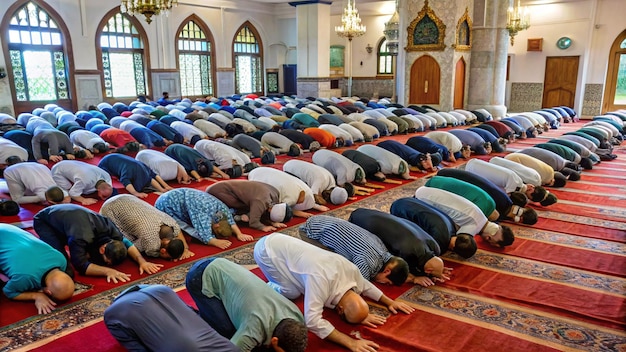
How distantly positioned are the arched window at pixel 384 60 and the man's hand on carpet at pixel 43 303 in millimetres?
13929

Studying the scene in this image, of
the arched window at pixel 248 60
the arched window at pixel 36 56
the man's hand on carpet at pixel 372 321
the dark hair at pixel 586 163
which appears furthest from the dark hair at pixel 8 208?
the arched window at pixel 248 60

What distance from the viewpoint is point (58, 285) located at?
2.39m

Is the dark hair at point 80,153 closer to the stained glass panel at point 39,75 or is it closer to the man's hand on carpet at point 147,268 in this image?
the man's hand on carpet at point 147,268

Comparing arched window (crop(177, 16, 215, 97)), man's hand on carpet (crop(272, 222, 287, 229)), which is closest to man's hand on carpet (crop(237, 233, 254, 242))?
man's hand on carpet (crop(272, 222, 287, 229))

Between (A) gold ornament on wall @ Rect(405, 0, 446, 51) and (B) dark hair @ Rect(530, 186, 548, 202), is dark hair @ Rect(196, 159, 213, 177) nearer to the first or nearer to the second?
(B) dark hair @ Rect(530, 186, 548, 202)

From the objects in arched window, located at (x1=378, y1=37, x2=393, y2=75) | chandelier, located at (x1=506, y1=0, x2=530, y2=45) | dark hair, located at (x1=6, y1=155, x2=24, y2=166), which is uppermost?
chandelier, located at (x1=506, y1=0, x2=530, y2=45)

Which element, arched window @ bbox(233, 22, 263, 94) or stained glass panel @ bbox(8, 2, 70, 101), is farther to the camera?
arched window @ bbox(233, 22, 263, 94)

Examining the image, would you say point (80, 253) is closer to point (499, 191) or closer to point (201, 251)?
point (201, 251)

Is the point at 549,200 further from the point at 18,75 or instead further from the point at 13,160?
the point at 18,75

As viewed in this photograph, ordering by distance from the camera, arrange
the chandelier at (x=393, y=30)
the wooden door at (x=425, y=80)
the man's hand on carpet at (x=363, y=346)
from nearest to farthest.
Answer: the man's hand on carpet at (x=363, y=346) → the wooden door at (x=425, y=80) → the chandelier at (x=393, y=30)

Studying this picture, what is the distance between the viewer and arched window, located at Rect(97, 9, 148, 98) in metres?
11.3

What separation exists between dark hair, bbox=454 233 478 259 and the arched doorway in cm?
1079

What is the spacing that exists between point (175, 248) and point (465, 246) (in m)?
1.74

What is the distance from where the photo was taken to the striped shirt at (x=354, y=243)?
2619 mm
